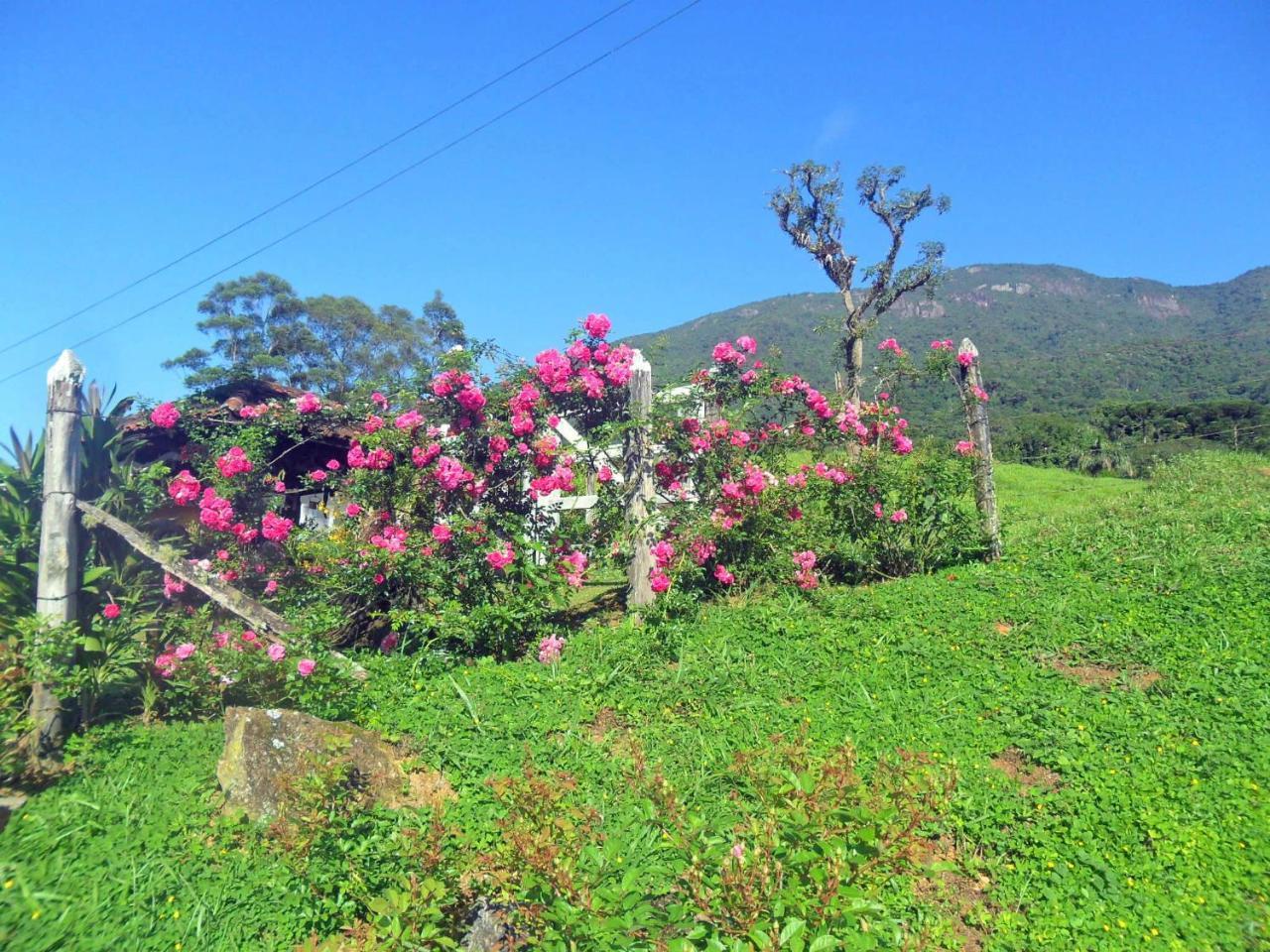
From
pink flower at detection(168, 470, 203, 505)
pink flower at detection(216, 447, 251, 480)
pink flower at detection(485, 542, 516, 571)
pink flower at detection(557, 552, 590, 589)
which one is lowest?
pink flower at detection(557, 552, 590, 589)

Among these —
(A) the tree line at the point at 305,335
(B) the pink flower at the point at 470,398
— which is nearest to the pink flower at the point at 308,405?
(B) the pink flower at the point at 470,398

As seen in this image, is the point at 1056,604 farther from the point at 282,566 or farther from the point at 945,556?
the point at 282,566

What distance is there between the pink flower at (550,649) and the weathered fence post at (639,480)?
0.85m

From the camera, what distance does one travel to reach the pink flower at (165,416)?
20.4 feet

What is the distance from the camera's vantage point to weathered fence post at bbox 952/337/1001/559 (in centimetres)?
711

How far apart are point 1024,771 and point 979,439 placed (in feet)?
12.6

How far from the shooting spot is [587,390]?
677cm

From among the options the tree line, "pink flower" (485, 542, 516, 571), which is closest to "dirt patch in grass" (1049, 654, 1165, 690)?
"pink flower" (485, 542, 516, 571)

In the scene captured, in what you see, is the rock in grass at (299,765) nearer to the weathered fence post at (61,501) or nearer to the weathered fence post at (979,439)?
the weathered fence post at (61,501)

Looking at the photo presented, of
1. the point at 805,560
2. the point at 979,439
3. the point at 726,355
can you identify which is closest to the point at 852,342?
the point at 979,439

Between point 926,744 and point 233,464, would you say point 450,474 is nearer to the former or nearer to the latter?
point 233,464

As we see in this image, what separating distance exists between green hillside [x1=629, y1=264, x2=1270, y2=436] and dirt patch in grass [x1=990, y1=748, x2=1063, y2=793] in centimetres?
398

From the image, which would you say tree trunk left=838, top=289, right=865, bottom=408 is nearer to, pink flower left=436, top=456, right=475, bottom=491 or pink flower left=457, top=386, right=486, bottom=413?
pink flower left=457, top=386, right=486, bottom=413

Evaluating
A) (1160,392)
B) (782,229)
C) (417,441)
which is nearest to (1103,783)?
(417,441)
